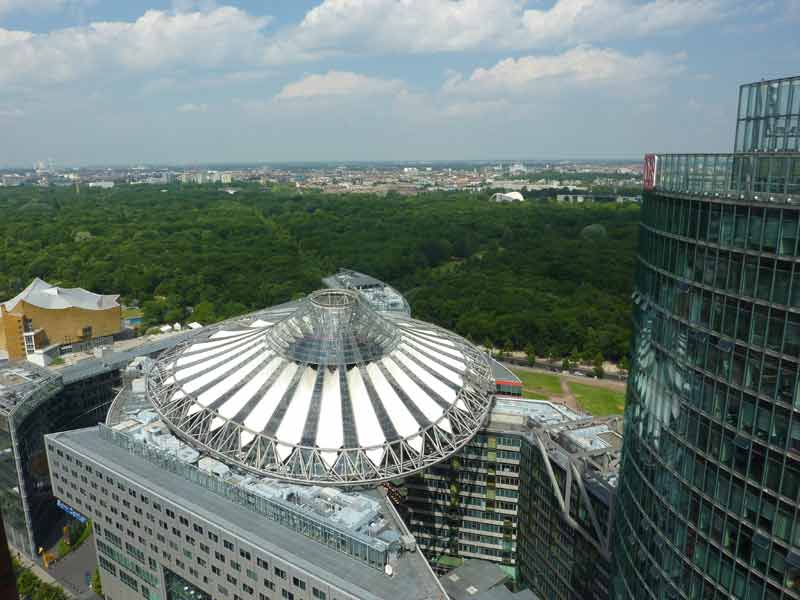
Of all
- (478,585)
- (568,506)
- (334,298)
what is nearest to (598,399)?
(568,506)

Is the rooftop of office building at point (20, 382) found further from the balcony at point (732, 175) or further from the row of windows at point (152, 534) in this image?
the balcony at point (732, 175)

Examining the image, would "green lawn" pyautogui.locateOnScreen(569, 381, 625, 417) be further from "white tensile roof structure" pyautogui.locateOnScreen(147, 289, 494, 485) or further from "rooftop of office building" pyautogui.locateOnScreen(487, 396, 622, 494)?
"white tensile roof structure" pyautogui.locateOnScreen(147, 289, 494, 485)

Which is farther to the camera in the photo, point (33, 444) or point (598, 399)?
point (598, 399)

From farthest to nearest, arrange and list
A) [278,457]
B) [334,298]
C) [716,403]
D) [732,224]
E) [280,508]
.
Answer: [334,298], [278,457], [280,508], [716,403], [732,224]

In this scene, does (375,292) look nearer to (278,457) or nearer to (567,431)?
(567,431)

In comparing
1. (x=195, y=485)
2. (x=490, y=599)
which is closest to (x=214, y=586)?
(x=195, y=485)

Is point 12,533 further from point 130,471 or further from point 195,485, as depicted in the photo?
point 195,485
